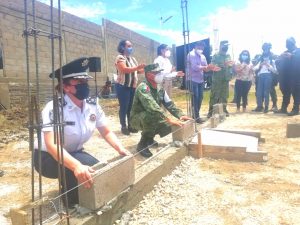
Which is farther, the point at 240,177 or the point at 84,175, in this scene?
the point at 240,177

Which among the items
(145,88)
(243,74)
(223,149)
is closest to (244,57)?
(243,74)

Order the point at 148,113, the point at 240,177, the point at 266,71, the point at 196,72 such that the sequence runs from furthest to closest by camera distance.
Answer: the point at 266,71
the point at 196,72
the point at 148,113
the point at 240,177

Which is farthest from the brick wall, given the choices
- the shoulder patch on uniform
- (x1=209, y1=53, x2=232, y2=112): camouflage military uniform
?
(x1=209, y1=53, x2=232, y2=112): camouflage military uniform

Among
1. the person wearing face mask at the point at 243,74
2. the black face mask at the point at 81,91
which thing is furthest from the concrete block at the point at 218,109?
the black face mask at the point at 81,91

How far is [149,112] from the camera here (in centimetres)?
517

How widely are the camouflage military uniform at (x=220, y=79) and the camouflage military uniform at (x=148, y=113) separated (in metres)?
3.92

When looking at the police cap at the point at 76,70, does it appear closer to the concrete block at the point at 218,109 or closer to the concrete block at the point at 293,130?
the concrete block at the point at 293,130

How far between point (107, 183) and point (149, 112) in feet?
7.34

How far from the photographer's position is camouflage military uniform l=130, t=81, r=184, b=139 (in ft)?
16.7

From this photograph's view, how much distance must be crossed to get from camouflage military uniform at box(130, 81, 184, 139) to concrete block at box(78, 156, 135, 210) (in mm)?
1752

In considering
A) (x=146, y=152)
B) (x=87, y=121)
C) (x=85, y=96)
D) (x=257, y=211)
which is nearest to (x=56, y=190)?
(x=87, y=121)

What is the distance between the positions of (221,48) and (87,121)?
6203 millimetres

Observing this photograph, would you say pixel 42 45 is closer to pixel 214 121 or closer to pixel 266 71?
pixel 266 71

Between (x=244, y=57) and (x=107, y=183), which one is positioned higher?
(x=244, y=57)
